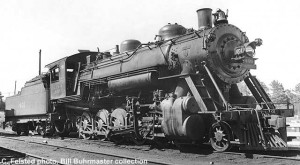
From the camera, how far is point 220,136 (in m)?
7.96

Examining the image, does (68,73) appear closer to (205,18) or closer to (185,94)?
(185,94)

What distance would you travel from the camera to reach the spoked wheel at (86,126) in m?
12.8

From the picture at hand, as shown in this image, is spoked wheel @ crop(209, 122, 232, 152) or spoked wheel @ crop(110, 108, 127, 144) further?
spoked wheel @ crop(110, 108, 127, 144)

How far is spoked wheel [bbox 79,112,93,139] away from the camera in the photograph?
1277 centimetres

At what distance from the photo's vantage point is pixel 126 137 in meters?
11.4

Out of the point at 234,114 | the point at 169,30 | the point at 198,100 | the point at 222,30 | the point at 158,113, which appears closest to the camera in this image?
the point at 234,114

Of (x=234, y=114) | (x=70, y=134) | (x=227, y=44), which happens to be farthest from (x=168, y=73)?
(x=70, y=134)

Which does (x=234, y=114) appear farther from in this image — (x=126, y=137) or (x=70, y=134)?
(x=70, y=134)

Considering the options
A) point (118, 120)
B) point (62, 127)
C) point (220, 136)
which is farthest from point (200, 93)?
point (62, 127)

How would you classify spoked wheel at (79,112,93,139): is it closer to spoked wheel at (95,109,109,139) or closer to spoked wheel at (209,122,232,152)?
spoked wheel at (95,109,109,139)

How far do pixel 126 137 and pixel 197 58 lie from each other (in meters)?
4.21

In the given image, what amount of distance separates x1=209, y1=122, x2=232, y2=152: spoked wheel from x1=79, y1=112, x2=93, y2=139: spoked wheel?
5818 mm

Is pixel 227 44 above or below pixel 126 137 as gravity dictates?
above

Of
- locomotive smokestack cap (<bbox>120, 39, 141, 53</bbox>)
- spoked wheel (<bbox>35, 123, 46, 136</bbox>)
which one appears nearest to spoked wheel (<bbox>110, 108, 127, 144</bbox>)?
locomotive smokestack cap (<bbox>120, 39, 141, 53</bbox>)
